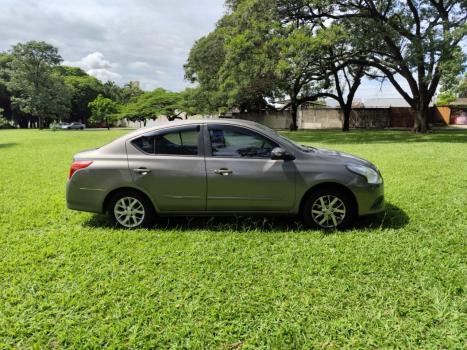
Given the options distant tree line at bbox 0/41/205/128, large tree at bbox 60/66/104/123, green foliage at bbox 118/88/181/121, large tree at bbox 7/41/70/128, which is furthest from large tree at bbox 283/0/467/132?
large tree at bbox 60/66/104/123

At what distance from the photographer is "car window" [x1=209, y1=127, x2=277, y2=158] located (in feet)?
15.4

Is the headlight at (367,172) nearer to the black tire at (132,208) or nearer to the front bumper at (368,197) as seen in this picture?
the front bumper at (368,197)

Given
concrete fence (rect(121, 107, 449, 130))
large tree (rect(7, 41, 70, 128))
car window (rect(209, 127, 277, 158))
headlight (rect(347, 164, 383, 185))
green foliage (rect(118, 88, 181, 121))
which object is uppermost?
large tree (rect(7, 41, 70, 128))

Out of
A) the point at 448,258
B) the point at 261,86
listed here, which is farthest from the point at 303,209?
A: the point at 261,86

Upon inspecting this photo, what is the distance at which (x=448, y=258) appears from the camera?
12.5 ft

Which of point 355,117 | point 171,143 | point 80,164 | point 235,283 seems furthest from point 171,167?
point 355,117

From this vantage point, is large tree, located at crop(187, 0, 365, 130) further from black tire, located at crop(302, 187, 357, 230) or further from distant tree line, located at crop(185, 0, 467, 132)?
black tire, located at crop(302, 187, 357, 230)

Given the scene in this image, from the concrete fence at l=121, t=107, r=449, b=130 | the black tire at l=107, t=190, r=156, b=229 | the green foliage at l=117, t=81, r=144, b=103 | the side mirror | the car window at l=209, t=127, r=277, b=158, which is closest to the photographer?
the side mirror

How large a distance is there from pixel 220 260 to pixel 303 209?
143cm

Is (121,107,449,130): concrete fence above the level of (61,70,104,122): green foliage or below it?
below

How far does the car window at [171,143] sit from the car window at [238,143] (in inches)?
10.0

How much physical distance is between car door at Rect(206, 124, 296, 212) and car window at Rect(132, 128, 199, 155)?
204 mm

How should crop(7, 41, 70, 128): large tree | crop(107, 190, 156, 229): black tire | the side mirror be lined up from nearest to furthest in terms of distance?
the side mirror, crop(107, 190, 156, 229): black tire, crop(7, 41, 70, 128): large tree

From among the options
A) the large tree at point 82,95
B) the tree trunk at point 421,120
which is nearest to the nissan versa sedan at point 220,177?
the tree trunk at point 421,120
